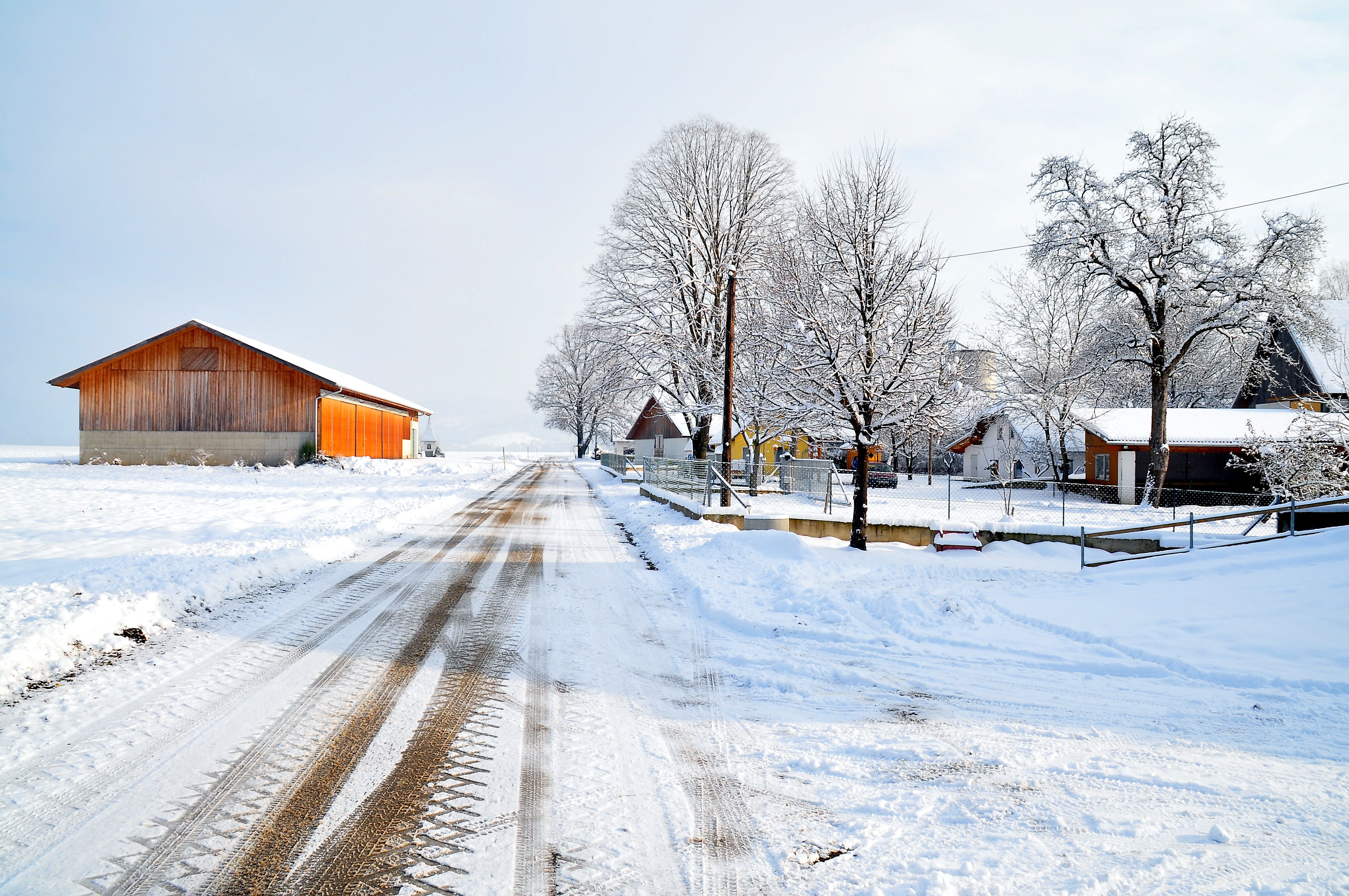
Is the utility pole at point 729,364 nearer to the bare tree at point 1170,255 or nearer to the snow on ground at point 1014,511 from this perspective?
the snow on ground at point 1014,511

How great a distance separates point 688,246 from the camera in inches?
1109

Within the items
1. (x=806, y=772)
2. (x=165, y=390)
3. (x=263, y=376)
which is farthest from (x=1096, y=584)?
(x=165, y=390)

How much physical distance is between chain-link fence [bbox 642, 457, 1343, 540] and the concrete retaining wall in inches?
719

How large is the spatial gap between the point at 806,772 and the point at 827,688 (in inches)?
67.4

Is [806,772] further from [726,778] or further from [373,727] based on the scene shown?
[373,727]

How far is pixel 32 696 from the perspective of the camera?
4871 millimetres

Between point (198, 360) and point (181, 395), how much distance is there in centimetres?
189

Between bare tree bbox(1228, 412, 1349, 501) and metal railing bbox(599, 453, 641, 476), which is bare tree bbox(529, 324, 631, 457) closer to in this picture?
metal railing bbox(599, 453, 641, 476)

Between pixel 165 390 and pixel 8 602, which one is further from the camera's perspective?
pixel 165 390

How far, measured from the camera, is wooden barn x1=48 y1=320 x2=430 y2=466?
32.2 m

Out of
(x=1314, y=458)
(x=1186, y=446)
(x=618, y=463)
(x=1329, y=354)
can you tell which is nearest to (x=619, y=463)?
(x=618, y=463)

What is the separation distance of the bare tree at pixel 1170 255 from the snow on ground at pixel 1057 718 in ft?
59.0

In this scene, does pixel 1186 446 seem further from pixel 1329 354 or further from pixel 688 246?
pixel 688 246

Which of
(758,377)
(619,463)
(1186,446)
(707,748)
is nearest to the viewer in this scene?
(707,748)
